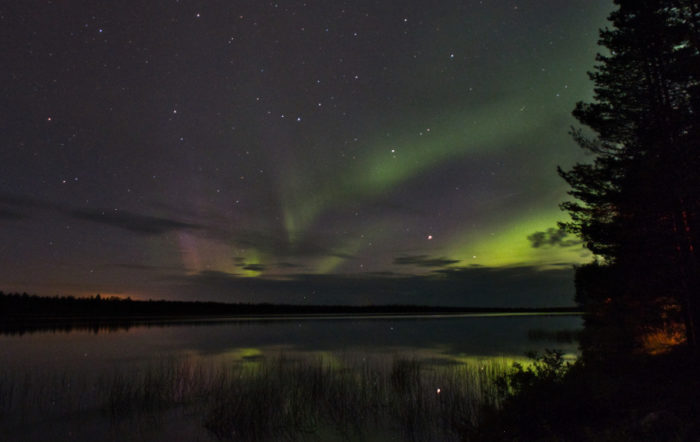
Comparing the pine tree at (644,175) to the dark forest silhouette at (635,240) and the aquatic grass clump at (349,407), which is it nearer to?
the dark forest silhouette at (635,240)

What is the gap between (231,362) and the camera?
30.8 m

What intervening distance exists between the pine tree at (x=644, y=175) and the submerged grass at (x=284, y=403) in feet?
25.6

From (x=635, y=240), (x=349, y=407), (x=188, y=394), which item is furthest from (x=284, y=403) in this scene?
(x=635, y=240)

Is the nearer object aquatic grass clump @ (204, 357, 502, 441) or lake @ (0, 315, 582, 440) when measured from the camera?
aquatic grass clump @ (204, 357, 502, 441)

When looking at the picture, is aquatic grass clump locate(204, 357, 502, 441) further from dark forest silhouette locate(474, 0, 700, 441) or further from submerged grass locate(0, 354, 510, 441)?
dark forest silhouette locate(474, 0, 700, 441)

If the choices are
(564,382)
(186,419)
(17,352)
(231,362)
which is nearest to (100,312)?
(17,352)

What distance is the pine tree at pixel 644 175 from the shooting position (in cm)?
1622

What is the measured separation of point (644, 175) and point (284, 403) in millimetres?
17552

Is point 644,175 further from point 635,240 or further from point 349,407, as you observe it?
point 349,407

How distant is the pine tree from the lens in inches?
639

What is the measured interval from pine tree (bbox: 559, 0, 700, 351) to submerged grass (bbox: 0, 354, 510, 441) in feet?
25.6

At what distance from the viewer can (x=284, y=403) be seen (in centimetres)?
1745

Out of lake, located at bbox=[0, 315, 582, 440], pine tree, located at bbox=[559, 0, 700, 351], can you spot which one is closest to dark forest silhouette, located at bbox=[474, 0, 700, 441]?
pine tree, located at bbox=[559, 0, 700, 351]

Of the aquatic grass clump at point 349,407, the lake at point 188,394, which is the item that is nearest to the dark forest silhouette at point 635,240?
the aquatic grass clump at point 349,407
